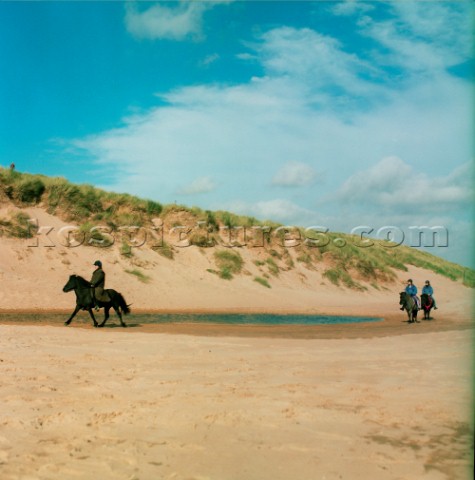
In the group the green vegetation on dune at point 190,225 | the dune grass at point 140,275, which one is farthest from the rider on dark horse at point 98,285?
the green vegetation on dune at point 190,225

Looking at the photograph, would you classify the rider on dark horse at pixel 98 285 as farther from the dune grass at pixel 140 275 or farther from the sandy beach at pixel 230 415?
the dune grass at pixel 140 275

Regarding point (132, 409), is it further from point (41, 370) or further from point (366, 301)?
point (366, 301)

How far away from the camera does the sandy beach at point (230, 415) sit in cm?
514

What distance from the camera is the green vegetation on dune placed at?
33.8m

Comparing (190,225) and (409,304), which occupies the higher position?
A: (190,225)

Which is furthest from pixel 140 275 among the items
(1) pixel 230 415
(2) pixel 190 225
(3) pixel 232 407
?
(1) pixel 230 415

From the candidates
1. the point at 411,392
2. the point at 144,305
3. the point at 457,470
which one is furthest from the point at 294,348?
the point at 144,305

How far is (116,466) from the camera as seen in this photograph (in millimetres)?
5105

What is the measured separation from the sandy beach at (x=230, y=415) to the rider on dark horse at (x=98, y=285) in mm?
6198

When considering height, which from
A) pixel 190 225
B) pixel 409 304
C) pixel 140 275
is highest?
pixel 190 225

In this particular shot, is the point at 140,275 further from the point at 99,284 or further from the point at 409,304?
the point at 409,304

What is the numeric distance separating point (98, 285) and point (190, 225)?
21537 millimetres

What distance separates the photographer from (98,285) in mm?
18312

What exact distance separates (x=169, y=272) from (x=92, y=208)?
728 cm
